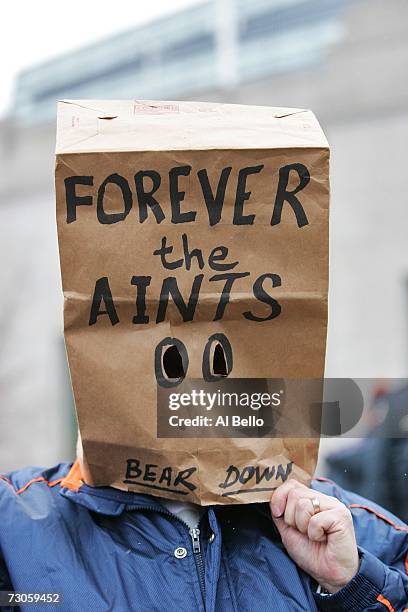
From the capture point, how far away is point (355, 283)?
4.03m

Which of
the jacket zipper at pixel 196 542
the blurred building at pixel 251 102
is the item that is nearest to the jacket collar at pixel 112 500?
the jacket zipper at pixel 196 542

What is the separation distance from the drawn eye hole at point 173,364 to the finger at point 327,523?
0.92ft

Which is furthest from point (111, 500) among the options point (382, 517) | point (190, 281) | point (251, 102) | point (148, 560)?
point (251, 102)

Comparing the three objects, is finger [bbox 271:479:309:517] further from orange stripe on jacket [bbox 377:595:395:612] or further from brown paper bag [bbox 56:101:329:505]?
orange stripe on jacket [bbox 377:595:395:612]

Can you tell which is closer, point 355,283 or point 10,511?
point 10,511

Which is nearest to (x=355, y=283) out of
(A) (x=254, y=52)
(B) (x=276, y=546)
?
(A) (x=254, y=52)

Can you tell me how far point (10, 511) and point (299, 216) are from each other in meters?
0.59

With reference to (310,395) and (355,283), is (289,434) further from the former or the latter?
(355,283)

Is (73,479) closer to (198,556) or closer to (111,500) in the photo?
(111,500)

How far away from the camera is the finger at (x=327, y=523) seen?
110cm

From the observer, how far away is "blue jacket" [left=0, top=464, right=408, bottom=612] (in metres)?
1.07

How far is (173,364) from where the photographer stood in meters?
1.09

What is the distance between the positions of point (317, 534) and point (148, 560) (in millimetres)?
243

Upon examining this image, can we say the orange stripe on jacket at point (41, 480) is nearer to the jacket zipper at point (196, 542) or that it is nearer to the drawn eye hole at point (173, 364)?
the jacket zipper at point (196, 542)
